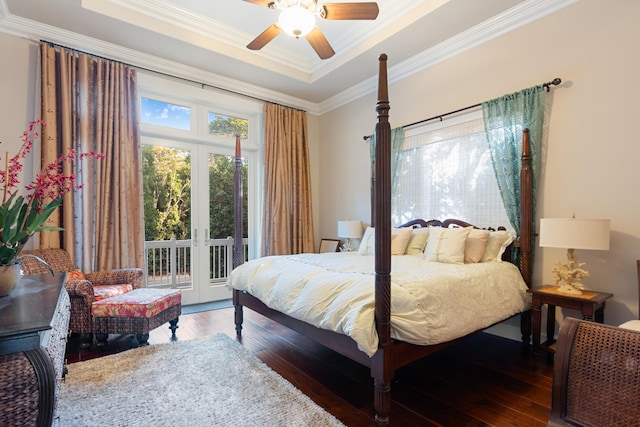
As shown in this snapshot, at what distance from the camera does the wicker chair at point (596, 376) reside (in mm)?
1292

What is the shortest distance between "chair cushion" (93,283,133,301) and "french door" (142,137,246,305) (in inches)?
38.4

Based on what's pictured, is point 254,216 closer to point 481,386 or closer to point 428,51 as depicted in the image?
point 428,51

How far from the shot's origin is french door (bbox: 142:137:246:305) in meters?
4.20

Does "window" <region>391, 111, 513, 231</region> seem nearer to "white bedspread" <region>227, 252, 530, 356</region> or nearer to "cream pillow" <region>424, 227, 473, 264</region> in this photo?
"cream pillow" <region>424, 227, 473, 264</region>

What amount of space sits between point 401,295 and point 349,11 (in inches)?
84.3

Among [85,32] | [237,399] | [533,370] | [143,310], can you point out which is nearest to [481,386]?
[533,370]

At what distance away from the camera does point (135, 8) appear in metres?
3.27

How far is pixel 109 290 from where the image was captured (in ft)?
10.1

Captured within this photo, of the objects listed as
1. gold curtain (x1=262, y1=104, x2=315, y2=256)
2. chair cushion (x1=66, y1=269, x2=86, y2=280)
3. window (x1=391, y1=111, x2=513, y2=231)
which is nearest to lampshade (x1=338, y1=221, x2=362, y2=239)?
window (x1=391, y1=111, x2=513, y2=231)

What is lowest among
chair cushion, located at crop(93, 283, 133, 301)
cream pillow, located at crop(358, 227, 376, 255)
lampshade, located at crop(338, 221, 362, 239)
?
chair cushion, located at crop(93, 283, 133, 301)

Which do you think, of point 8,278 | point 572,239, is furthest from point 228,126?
point 572,239

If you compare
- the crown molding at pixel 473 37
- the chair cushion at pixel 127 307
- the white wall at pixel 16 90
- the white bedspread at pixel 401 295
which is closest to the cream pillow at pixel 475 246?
the white bedspread at pixel 401 295

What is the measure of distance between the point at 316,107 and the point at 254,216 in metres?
2.20

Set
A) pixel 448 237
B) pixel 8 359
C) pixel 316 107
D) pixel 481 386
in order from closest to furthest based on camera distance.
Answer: pixel 8 359 < pixel 481 386 < pixel 448 237 < pixel 316 107
